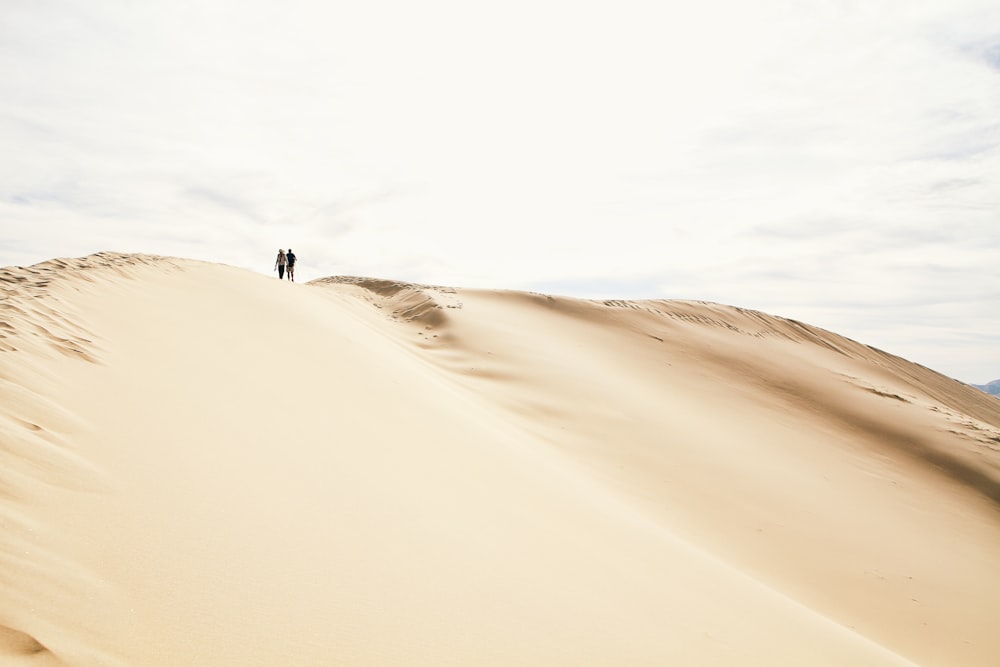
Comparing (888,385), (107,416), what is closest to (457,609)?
(107,416)

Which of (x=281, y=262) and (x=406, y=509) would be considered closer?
(x=406, y=509)

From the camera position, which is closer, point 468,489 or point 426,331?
point 468,489

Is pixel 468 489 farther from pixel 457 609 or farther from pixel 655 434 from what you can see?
pixel 655 434

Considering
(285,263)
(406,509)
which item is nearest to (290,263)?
(285,263)

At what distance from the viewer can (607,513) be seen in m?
3.74

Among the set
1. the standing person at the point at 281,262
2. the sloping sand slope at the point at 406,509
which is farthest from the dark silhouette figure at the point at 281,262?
the sloping sand slope at the point at 406,509

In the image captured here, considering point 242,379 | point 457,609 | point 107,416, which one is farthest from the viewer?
point 242,379

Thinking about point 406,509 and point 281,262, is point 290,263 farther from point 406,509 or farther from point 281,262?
point 406,509

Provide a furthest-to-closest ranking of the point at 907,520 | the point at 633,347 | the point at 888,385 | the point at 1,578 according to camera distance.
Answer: the point at 888,385 < the point at 633,347 < the point at 907,520 < the point at 1,578

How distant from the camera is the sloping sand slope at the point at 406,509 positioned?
59.7 inches

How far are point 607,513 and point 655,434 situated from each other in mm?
3289

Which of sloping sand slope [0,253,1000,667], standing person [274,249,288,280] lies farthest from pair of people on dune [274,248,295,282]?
sloping sand slope [0,253,1000,667]

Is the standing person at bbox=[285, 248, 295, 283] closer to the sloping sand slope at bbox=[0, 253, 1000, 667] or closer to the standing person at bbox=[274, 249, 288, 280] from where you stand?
the standing person at bbox=[274, 249, 288, 280]

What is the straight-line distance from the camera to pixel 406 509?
252cm
